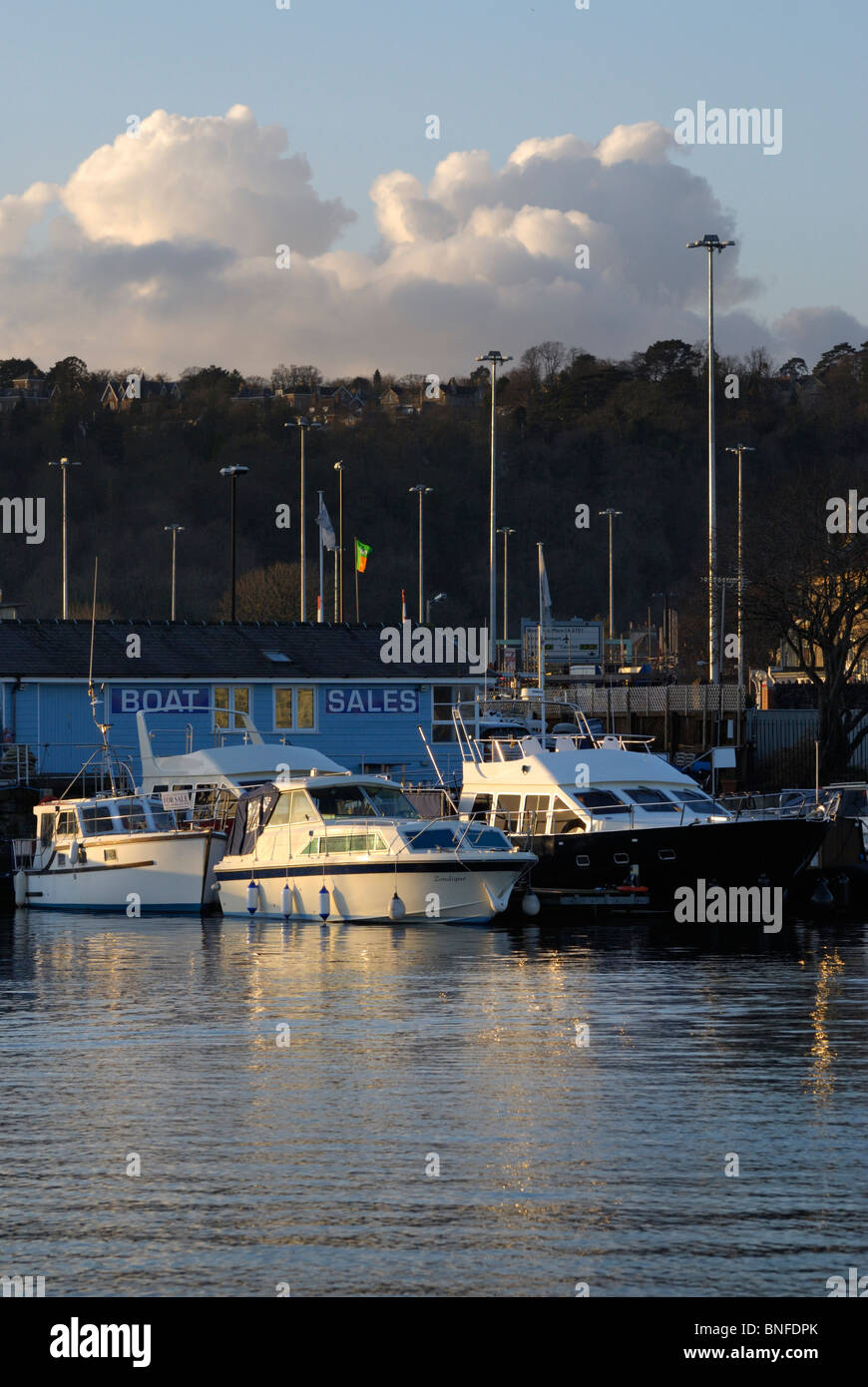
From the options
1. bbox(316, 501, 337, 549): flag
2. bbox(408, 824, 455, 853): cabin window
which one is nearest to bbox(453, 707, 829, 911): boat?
bbox(408, 824, 455, 853): cabin window

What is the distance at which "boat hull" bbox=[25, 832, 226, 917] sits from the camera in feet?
130

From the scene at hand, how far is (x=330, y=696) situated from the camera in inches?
2100

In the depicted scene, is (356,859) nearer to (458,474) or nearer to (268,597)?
(268,597)

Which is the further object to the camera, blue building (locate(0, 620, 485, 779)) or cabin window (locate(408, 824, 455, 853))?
blue building (locate(0, 620, 485, 779))

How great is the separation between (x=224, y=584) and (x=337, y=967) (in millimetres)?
119881

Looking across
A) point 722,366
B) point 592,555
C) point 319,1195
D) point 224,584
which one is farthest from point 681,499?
point 319,1195

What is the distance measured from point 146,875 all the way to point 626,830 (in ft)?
35.0

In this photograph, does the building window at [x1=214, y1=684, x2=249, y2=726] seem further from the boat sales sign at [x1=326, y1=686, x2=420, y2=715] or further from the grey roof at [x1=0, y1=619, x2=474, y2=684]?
the boat sales sign at [x1=326, y1=686, x2=420, y2=715]

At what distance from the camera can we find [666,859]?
36.8 meters

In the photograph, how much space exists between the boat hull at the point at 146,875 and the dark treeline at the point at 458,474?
112 meters

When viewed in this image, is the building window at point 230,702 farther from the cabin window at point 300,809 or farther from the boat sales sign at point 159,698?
the cabin window at point 300,809

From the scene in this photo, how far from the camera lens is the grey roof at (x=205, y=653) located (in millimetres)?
50562

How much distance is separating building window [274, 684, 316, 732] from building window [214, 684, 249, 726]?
3.16ft
